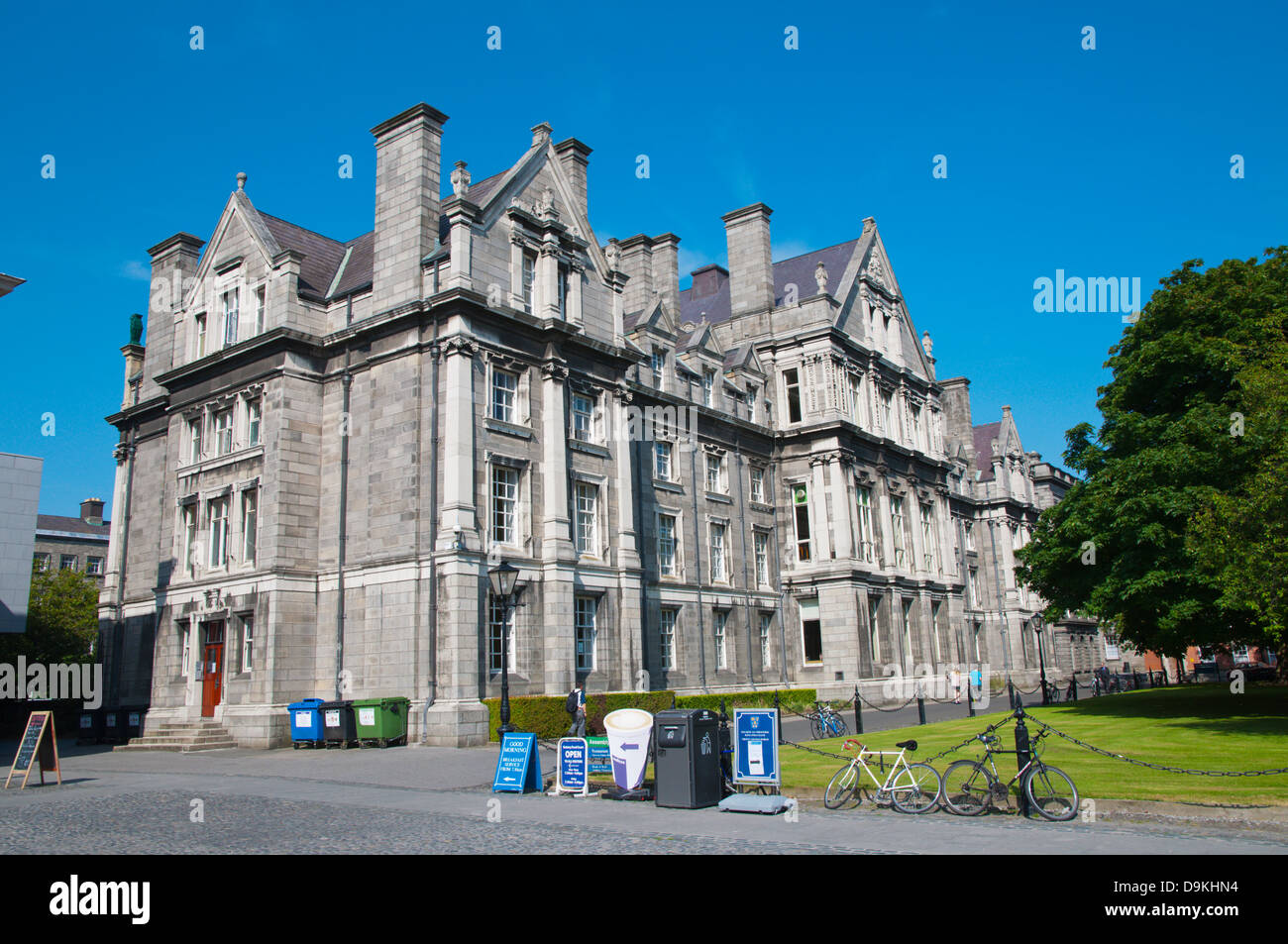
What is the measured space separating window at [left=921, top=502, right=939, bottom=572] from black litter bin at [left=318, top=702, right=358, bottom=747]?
1354 inches

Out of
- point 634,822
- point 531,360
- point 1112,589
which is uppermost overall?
point 531,360

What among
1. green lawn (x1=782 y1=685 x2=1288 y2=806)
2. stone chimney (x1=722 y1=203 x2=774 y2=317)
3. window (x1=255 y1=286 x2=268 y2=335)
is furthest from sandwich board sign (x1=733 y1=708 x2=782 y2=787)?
stone chimney (x1=722 y1=203 x2=774 y2=317)

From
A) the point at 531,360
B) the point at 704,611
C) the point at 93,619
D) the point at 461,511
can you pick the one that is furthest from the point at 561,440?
the point at 93,619

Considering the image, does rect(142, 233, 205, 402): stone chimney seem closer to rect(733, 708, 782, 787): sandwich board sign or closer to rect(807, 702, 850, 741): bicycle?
rect(807, 702, 850, 741): bicycle

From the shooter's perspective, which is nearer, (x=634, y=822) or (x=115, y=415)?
(x=634, y=822)

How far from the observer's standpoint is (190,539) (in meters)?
31.5

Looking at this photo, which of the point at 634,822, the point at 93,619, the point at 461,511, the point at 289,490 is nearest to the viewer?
the point at 634,822

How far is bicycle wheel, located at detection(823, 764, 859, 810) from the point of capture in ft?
43.3

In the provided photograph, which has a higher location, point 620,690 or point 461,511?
point 461,511

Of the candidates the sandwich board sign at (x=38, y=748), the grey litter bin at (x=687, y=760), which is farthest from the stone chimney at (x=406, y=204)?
the grey litter bin at (x=687, y=760)
